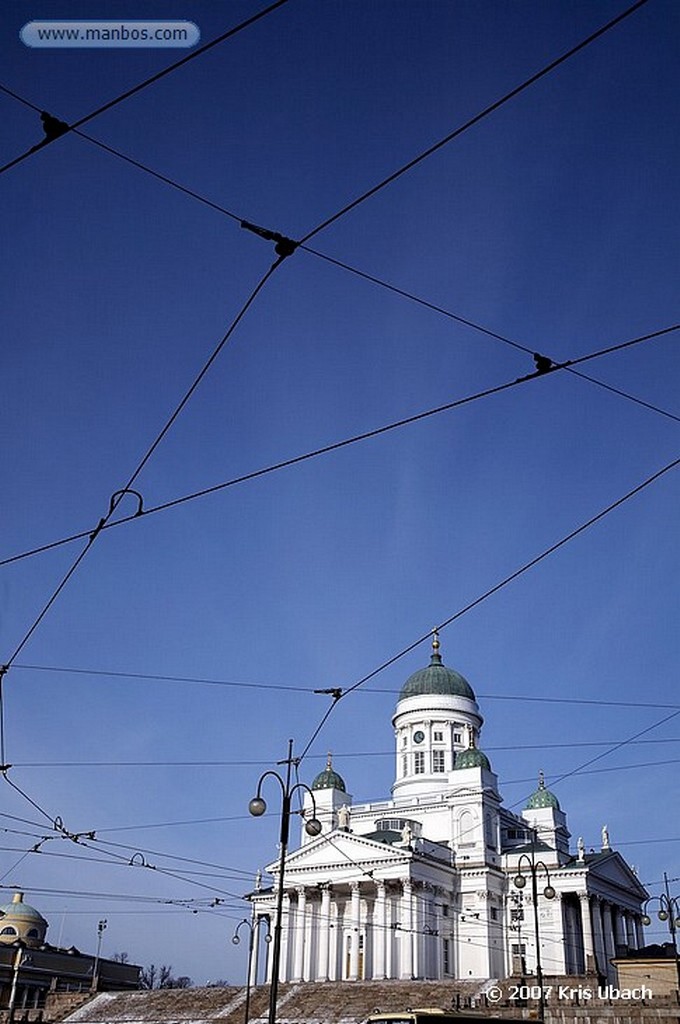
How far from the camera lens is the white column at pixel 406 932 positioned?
59.0 meters

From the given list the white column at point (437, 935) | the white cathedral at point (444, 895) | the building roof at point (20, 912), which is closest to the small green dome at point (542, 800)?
the white cathedral at point (444, 895)

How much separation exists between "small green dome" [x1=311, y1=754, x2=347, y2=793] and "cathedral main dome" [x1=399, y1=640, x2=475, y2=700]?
27.5ft

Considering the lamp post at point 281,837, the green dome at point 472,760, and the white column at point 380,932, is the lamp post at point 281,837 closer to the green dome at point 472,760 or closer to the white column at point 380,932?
the white column at point 380,932

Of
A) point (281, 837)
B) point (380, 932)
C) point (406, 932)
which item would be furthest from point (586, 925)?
point (281, 837)

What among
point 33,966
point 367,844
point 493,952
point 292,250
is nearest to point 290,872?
point 367,844

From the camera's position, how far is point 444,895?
64.6m

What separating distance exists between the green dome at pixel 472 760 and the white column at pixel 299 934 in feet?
49.6

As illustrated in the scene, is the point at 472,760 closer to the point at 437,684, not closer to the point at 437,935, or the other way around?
the point at 437,684

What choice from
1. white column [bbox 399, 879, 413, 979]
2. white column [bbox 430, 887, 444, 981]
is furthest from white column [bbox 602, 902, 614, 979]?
white column [bbox 399, 879, 413, 979]

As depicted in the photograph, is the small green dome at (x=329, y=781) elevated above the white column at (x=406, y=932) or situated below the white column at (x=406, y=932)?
above

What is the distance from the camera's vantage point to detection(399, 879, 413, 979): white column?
58978 mm

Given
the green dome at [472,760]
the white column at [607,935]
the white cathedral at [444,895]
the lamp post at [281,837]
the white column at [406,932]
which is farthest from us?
the green dome at [472,760]

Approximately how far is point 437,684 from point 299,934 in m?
22.8

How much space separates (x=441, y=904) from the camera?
6388cm
